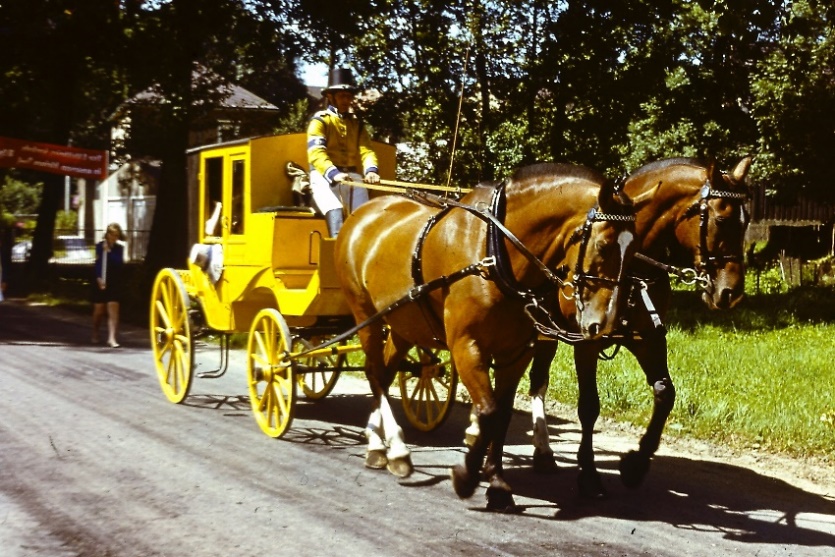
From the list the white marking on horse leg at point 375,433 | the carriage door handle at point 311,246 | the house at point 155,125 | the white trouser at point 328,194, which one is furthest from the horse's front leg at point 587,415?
the house at point 155,125

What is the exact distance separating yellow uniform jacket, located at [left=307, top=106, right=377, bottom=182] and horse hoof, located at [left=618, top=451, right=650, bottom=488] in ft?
11.0

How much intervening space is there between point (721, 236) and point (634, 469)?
165 centimetres

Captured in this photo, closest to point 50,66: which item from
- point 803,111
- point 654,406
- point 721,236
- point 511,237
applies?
point 803,111

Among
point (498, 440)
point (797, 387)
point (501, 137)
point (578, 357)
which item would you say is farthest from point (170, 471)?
point (501, 137)

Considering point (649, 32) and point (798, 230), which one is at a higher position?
point (649, 32)

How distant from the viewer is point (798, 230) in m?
28.3

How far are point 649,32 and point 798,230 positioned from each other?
35.0 ft

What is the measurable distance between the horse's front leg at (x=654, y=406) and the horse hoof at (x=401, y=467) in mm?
1463

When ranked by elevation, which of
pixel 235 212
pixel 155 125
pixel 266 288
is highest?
pixel 155 125

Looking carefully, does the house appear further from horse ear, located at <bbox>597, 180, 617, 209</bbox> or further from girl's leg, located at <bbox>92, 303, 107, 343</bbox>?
horse ear, located at <bbox>597, 180, 617, 209</bbox>

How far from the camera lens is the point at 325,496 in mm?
6754

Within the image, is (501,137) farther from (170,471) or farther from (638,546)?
(638,546)

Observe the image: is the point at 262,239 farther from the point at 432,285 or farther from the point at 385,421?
the point at 432,285

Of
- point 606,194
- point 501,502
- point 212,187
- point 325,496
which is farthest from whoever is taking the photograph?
point 212,187
